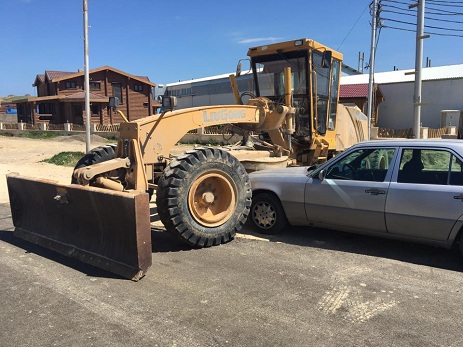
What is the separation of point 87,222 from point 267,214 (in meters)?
2.68

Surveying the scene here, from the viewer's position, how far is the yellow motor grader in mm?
4781

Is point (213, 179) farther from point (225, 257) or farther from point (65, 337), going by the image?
point (65, 337)

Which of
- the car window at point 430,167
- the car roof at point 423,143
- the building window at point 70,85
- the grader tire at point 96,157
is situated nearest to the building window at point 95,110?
the building window at point 70,85

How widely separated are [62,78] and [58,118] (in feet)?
13.4

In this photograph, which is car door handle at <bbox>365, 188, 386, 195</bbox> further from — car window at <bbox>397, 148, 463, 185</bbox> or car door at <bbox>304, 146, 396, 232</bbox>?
car window at <bbox>397, 148, 463, 185</bbox>

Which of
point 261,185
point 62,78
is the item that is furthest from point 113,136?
point 261,185

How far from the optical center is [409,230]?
5.24 m

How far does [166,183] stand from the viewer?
542 centimetres

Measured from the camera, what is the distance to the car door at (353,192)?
18.0ft

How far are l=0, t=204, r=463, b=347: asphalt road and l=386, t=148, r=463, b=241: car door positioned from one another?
0.46 m

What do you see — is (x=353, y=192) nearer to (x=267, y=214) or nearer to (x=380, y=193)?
(x=380, y=193)

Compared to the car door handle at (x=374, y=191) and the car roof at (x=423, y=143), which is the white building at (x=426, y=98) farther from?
the car door handle at (x=374, y=191)

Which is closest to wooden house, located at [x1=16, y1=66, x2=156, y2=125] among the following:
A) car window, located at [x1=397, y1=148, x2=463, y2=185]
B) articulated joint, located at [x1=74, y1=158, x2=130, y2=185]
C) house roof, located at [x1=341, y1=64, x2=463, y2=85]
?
house roof, located at [x1=341, y1=64, x2=463, y2=85]

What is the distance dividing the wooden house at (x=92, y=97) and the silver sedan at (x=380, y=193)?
3648cm
